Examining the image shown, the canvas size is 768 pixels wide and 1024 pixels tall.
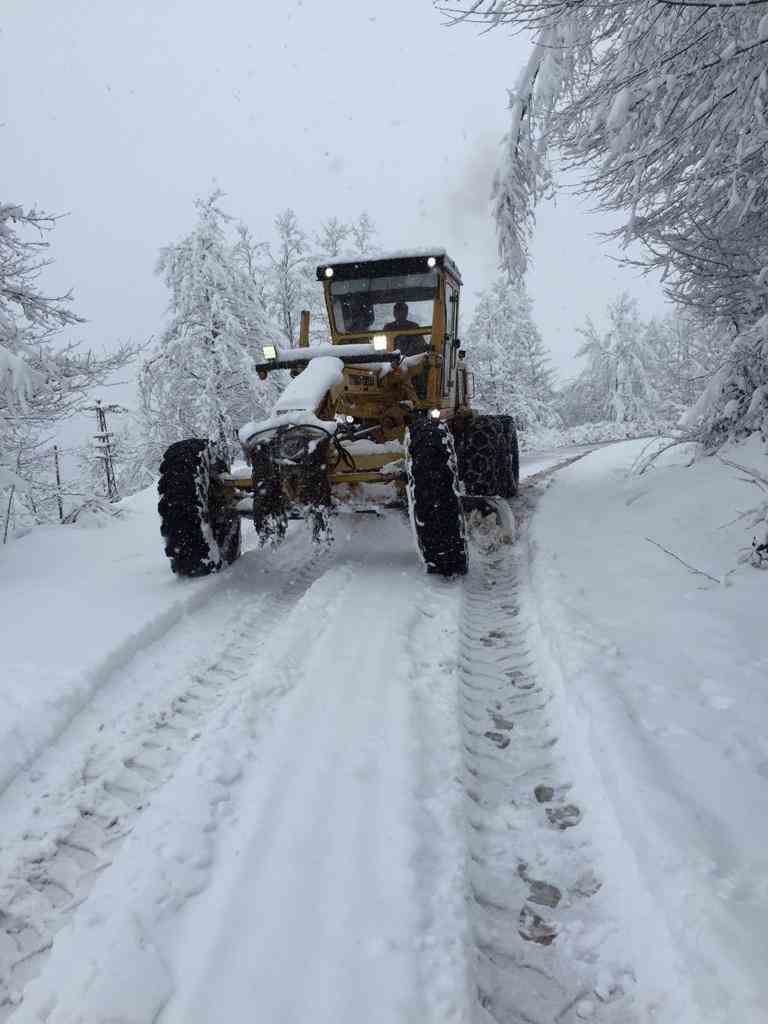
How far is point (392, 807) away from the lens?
96.4 inches

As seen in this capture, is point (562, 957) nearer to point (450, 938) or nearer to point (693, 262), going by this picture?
point (450, 938)

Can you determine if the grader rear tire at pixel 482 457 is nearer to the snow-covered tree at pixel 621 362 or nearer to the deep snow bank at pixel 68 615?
the deep snow bank at pixel 68 615

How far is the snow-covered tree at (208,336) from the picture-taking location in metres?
20.2

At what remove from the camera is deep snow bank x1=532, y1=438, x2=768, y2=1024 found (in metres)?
1.81

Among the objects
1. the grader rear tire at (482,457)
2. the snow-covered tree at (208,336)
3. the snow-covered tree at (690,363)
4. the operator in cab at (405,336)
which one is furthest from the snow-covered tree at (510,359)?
the operator in cab at (405,336)

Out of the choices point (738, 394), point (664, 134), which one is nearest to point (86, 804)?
point (664, 134)

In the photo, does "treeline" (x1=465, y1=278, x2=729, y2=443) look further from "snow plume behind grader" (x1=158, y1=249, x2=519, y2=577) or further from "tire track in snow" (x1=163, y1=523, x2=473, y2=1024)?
"tire track in snow" (x1=163, y1=523, x2=473, y2=1024)

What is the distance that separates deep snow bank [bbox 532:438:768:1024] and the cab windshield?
3061 mm

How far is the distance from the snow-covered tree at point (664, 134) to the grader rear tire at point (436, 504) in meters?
2.02

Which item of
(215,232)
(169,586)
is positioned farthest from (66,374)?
(215,232)

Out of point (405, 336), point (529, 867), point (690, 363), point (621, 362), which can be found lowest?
point (529, 867)

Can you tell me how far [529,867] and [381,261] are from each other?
6.43 meters

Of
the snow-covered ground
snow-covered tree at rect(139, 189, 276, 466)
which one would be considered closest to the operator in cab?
the snow-covered ground

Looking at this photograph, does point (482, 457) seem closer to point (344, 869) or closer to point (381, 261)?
point (381, 261)
